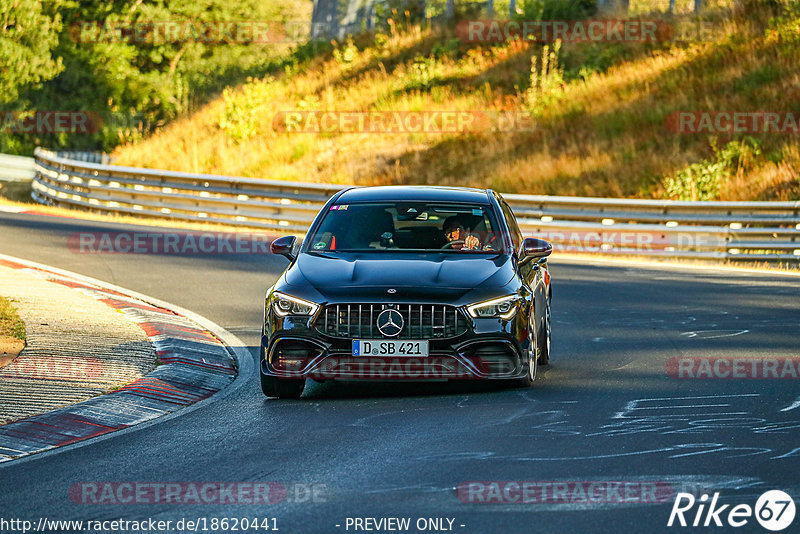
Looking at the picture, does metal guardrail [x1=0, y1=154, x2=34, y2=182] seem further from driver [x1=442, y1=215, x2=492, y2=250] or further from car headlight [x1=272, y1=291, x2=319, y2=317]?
car headlight [x1=272, y1=291, x2=319, y2=317]

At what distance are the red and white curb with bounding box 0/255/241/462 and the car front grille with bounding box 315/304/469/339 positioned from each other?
138 cm

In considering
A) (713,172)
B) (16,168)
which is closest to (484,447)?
(713,172)

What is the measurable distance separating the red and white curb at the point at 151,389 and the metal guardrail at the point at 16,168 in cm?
3174

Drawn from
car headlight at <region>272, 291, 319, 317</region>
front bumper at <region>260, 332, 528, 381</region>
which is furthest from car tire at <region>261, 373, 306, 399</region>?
car headlight at <region>272, 291, 319, 317</region>

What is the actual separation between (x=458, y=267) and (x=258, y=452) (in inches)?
108

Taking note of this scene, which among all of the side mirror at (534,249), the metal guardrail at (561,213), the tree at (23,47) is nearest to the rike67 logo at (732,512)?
the side mirror at (534,249)

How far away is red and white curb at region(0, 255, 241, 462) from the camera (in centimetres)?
836

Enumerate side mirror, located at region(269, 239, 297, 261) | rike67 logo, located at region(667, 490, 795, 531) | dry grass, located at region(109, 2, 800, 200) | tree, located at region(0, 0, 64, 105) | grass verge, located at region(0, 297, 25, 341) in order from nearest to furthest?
rike67 logo, located at region(667, 490, 795, 531) < side mirror, located at region(269, 239, 297, 261) < grass verge, located at region(0, 297, 25, 341) < dry grass, located at region(109, 2, 800, 200) < tree, located at region(0, 0, 64, 105)

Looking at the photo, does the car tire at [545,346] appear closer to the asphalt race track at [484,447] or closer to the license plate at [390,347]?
the asphalt race track at [484,447]

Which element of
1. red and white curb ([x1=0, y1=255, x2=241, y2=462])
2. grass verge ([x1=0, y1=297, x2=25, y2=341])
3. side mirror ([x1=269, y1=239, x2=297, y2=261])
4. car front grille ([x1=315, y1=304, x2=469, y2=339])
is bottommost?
red and white curb ([x1=0, y1=255, x2=241, y2=462])

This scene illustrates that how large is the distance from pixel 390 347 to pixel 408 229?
1.74 meters

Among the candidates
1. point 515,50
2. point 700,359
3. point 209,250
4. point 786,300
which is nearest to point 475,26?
point 515,50

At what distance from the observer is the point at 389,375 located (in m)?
9.37

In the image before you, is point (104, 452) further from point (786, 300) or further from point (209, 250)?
point (209, 250)
